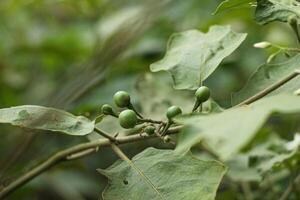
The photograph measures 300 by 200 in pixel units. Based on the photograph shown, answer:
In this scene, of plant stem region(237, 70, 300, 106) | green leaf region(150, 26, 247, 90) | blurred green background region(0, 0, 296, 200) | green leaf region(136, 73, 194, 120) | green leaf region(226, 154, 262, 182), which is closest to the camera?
plant stem region(237, 70, 300, 106)

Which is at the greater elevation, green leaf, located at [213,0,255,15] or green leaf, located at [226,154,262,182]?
green leaf, located at [213,0,255,15]

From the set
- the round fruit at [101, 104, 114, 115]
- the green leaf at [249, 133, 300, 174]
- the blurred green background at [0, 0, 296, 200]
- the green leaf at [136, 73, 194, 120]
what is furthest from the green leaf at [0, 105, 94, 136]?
the blurred green background at [0, 0, 296, 200]

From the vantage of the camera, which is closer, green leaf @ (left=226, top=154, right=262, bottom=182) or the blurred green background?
green leaf @ (left=226, top=154, right=262, bottom=182)

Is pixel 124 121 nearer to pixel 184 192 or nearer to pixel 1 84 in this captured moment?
pixel 184 192

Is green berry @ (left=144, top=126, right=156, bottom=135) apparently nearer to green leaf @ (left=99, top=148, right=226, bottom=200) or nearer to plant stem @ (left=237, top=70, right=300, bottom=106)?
green leaf @ (left=99, top=148, right=226, bottom=200)

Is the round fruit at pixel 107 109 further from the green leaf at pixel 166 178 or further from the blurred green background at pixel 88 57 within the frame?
the blurred green background at pixel 88 57

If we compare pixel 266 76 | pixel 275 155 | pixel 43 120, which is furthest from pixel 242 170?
pixel 43 120

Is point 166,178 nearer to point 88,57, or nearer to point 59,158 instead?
point 59,158
